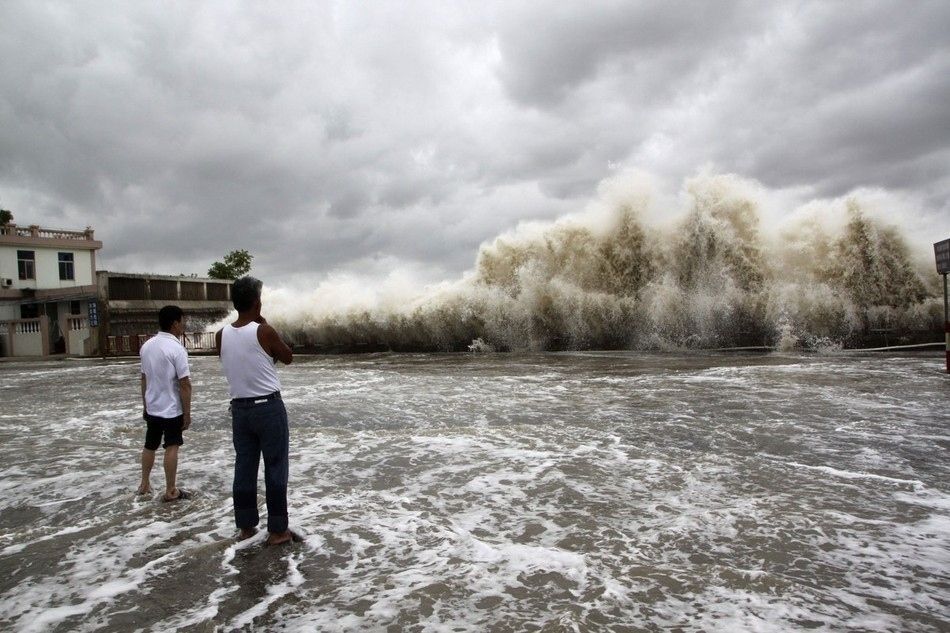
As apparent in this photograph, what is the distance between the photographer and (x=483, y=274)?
72.1 ft

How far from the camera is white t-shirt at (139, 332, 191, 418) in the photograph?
14.5 feet

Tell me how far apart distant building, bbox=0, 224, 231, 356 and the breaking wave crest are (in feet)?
48.7

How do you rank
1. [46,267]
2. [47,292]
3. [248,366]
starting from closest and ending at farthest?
[248,366] → [47,292] → [46,267]

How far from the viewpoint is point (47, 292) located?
3219cm

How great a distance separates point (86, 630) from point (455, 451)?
137 inches

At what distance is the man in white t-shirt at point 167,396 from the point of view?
14.5ft

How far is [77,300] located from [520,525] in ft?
118

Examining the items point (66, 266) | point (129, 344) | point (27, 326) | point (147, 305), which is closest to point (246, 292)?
point (129, 344)

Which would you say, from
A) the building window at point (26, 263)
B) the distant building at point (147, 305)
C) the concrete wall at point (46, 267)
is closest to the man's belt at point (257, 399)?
the distant building at point (147, 305)

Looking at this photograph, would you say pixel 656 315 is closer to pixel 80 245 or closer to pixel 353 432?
pixel 353 432

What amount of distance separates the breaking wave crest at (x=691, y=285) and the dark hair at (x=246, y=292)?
16.4 meters

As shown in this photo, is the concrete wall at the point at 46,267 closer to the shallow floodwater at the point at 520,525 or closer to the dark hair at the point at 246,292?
the shallow floodwater at the point at 520,525

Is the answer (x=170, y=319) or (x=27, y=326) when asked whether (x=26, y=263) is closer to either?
(x=27, y=326)

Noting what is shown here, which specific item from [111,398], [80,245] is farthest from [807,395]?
[80,245]
